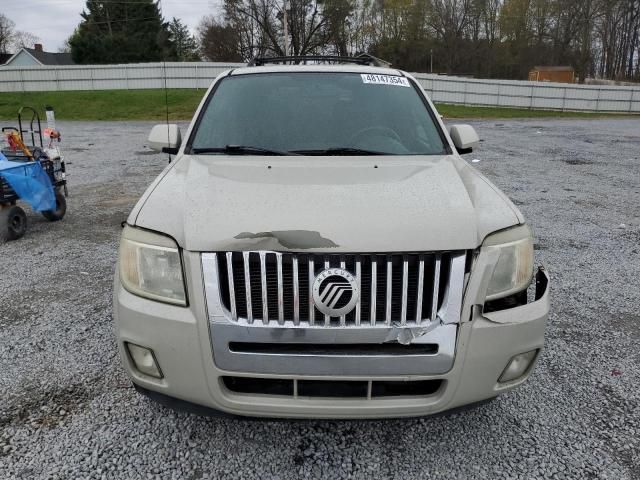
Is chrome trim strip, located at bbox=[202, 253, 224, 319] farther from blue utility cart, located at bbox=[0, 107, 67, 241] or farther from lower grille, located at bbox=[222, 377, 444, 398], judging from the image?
blue utility cart, located at bbox=[0, 107, 67, 241]

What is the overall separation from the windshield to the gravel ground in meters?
1.55

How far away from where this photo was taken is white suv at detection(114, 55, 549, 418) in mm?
1929

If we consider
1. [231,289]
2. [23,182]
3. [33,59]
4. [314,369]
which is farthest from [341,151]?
[33,59]

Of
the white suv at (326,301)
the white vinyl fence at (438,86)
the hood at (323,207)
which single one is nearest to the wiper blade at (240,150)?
the hood at (323,207)

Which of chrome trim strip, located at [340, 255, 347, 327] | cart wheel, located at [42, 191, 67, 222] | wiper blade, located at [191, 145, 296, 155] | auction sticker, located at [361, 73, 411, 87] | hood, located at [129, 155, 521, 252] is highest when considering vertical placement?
auction sticker, located at [361, 73, 411, 87]

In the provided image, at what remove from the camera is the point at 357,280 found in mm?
1909

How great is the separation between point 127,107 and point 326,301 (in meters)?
26.1

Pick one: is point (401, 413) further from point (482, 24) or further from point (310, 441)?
point (482, 24)

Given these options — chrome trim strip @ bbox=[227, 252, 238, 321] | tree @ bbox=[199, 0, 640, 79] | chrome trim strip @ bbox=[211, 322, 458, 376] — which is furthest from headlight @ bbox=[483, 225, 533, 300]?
tree @ bbox=[199, 0, 640, 79]

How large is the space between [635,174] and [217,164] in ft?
32.4

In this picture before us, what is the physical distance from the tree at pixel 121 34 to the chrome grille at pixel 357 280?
4770 centimetres

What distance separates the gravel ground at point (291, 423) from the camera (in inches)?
88.4

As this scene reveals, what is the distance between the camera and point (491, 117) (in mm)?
23906

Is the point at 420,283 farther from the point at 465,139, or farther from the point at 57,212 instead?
the point at 57,212
